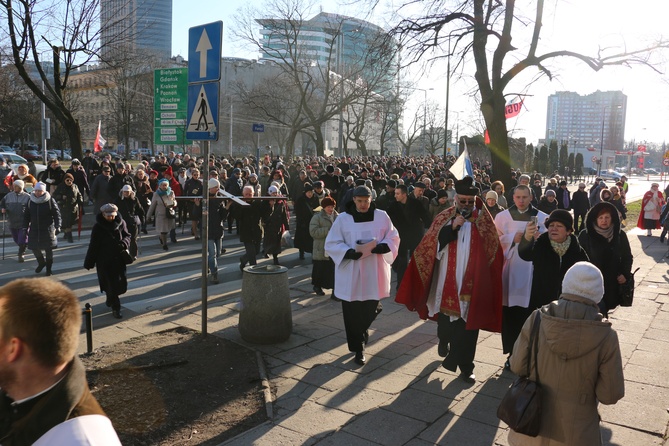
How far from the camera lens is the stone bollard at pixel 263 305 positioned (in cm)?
660

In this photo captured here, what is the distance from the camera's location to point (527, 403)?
340 centimetres

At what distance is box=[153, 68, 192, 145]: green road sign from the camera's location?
20.7m

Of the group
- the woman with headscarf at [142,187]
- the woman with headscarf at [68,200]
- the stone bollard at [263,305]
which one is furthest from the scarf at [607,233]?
the woman with headscarf at [68,200]

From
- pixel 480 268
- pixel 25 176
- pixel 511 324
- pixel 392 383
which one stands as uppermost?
pixel 25 176

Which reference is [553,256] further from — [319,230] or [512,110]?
[512,110]

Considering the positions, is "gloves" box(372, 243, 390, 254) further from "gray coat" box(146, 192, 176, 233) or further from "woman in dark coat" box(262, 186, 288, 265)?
"gray coat" box(146, 192, 176, 233)

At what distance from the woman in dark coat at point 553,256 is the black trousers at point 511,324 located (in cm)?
49

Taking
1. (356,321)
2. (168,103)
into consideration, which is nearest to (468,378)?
(356,321)

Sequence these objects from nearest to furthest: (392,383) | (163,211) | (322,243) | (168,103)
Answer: (392,383) < (322,243) < (163,211) < (168,103)

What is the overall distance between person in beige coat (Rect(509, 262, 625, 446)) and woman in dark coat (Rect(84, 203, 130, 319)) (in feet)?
20.1

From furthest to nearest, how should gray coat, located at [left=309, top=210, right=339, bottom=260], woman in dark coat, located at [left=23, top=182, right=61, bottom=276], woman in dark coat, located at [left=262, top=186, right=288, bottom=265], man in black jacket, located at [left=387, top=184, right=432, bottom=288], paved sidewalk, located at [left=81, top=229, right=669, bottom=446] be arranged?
woman in dark coat, located at [left=262, top=186, right=288, bottom=265] < woman in dark coat, located at [left=23, top=182, right=61, bottom=276] < man in black jacket, located at [left=387, top=184, right=432, bottom=288] < gray coat, located at [left=309, top=210, right=339, bottom=260] < paved sidewalk, located at [left=81, top=229, right=669, bottom=446]

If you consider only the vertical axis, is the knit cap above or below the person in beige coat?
above

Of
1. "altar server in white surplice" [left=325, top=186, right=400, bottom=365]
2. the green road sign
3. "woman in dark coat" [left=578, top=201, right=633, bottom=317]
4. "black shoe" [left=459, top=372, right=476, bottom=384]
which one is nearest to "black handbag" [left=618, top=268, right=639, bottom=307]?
"woman in dark coat" [left=578, top=201, right=633, bottom=317]

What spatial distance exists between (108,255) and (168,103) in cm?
1406
